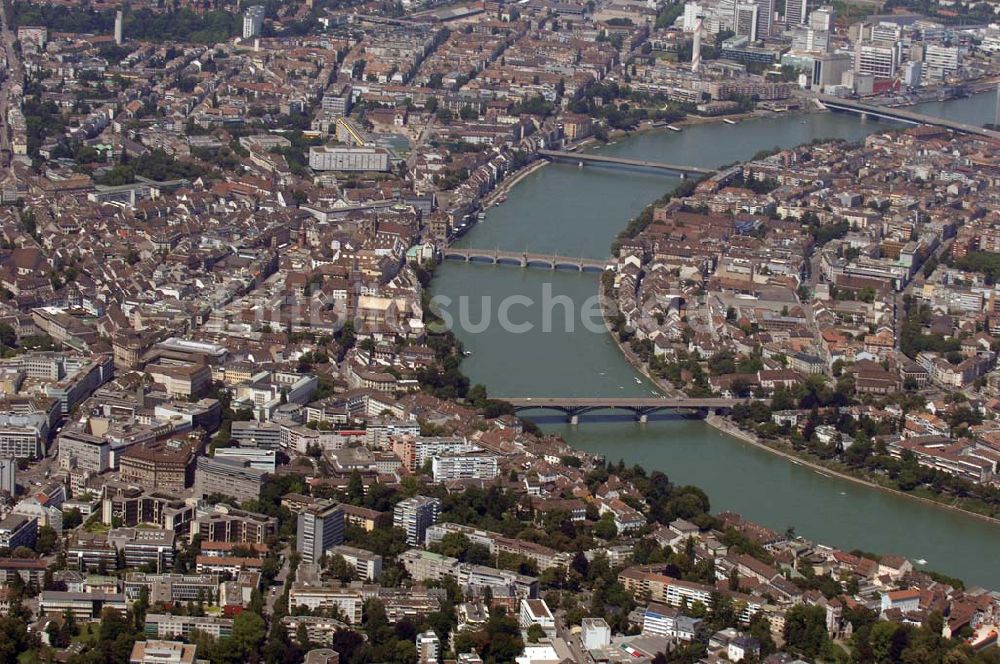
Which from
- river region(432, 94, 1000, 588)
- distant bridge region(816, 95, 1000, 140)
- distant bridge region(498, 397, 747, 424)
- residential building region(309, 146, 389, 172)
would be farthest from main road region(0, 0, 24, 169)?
distant bridge region(816, 95, 1000, 140)

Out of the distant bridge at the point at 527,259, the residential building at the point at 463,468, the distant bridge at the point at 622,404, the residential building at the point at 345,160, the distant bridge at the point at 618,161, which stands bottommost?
the distant bridge at the point at 622,404

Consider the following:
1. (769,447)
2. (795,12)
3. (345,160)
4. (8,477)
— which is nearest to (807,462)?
(769,447)

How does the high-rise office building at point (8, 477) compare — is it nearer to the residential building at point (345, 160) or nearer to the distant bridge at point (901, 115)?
the residential building at point (345, 160)

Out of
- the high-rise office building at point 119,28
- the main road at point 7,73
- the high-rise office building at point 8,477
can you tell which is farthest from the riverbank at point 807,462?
the high-rise office building at point 119,28

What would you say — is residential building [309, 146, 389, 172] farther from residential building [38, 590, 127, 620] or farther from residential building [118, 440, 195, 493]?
residential building [38, 590, 127, 620]

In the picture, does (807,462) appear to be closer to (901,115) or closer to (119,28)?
(901,115)

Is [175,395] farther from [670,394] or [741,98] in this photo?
[741,98]

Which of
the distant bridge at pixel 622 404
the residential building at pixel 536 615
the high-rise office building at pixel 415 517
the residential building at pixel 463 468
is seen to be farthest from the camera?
the distant bridge at pixel 622 404
